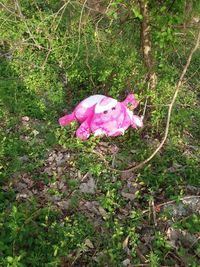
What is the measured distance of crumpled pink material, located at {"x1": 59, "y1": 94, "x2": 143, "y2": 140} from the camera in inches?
224

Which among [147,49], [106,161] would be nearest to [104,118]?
[106,161]

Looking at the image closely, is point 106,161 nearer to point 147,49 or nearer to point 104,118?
point 104,118

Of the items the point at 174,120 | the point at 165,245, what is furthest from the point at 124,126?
the point at 165,245

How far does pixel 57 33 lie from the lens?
848cm

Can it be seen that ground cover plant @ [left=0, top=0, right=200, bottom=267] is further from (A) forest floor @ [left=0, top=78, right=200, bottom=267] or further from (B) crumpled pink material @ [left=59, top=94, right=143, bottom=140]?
(B) crumpled pink material @ [left=59, top=94, right=143, bottom=140]

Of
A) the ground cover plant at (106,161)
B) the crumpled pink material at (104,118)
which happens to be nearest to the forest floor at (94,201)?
the ground cover plant at (106,161)

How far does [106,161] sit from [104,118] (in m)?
0.64

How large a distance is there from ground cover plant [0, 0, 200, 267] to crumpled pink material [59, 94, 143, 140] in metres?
0.16

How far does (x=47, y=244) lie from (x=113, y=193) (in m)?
1.08

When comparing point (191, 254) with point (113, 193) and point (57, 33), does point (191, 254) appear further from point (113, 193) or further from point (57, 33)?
point (57, 33)

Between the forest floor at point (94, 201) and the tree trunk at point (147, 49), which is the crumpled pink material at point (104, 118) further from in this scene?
the tree trunk at point (147, 49)

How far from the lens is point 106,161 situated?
5453 mm

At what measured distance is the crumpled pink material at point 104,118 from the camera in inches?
224

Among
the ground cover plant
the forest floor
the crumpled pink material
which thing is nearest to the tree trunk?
the ground cover plant
